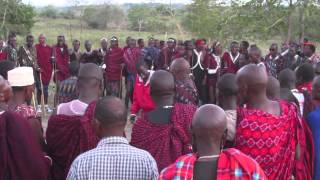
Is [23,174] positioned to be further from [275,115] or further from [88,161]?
[275,115]

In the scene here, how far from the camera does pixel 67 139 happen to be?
405cm

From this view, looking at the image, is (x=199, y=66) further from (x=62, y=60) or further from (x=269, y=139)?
(x=269, y=139)

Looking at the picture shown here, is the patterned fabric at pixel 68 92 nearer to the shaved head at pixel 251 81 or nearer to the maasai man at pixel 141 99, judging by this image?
the maasai man at pixel 141 99

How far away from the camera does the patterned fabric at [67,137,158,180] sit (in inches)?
117

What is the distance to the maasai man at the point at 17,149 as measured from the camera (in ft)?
11.7

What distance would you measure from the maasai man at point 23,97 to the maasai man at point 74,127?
11 cm

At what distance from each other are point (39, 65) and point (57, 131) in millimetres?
8849

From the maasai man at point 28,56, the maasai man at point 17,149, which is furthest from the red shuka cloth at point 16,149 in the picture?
the maasai man at point 28,56

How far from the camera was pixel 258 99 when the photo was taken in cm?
369

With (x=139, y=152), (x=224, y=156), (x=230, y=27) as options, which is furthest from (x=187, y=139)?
(x=230, y=27)

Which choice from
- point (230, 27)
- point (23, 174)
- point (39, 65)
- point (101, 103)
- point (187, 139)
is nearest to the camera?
point (101, 103)

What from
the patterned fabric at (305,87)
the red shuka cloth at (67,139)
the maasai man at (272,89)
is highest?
the maasai man at (272,89)

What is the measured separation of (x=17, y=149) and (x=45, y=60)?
9.28 m

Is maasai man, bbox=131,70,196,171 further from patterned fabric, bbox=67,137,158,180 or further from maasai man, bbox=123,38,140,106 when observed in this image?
maasai man, bbox=123,38,140,106
